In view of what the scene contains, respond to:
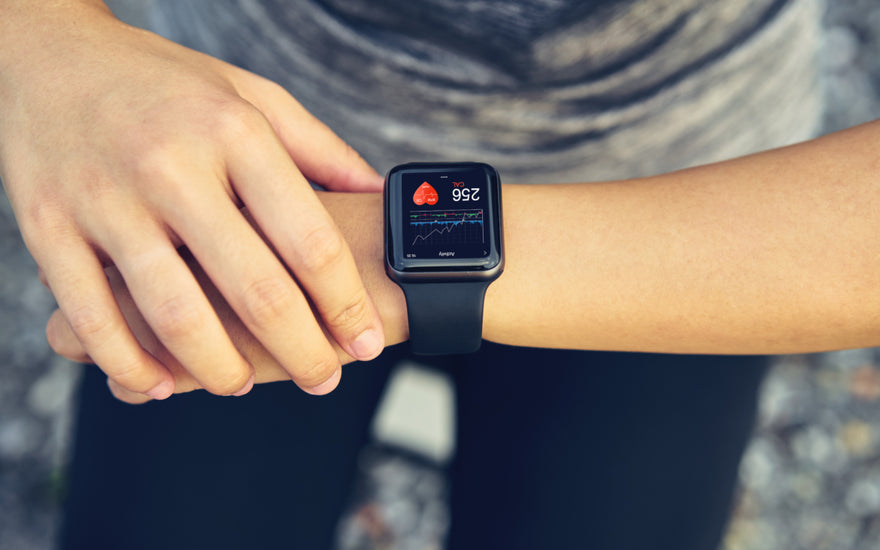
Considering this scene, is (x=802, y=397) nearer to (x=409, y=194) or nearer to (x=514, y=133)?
(x=514, y=133)

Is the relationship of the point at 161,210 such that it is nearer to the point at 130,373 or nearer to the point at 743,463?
the point at 130,373

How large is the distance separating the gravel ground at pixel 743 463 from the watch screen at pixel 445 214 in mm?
1338

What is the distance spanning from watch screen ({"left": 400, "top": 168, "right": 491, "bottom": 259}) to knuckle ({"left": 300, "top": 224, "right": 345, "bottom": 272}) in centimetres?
15

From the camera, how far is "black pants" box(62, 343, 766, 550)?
1.06 meters

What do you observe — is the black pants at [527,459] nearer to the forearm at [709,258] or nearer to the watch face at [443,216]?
the forearm at [709,258]

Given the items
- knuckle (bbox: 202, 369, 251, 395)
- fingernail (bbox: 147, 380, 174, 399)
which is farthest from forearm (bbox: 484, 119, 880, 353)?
fingernail (bbox: 147, 380, 174, 399)

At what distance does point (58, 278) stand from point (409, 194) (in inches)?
19.6

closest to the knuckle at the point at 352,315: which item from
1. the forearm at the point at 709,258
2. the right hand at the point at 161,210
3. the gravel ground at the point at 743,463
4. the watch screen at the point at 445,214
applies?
the right hand at the point at 161,210

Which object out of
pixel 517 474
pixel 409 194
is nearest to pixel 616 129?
pixel 409 194

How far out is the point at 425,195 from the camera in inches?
34.4

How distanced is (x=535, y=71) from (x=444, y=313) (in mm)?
432

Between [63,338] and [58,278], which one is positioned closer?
[58,278]

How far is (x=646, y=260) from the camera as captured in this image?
33.5 inches

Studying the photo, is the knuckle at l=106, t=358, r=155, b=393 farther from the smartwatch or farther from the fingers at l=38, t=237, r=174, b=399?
the smartwatch
